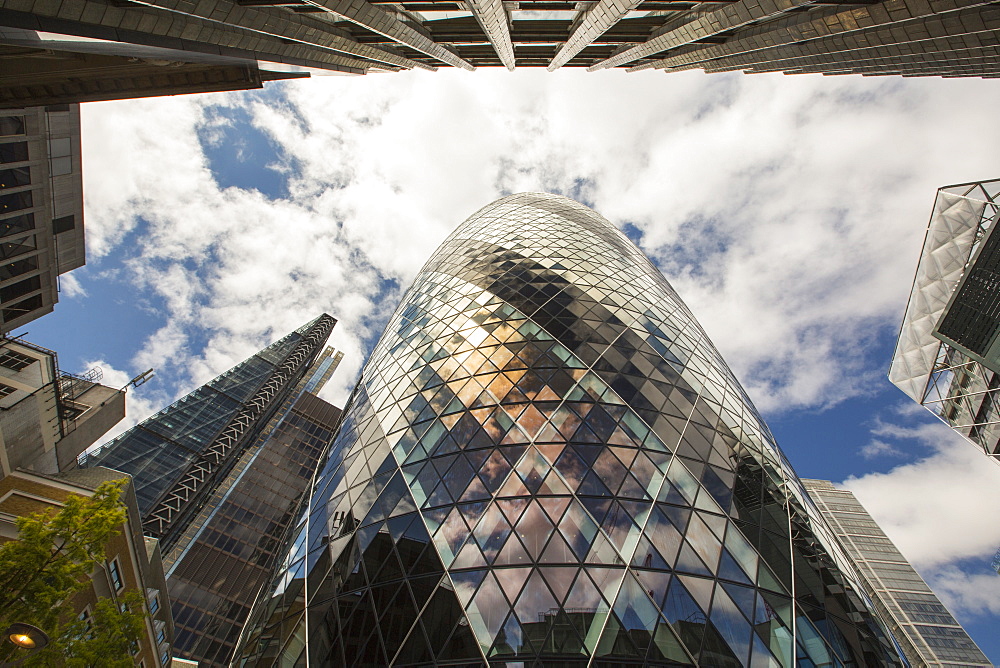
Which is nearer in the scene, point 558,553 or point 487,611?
point 487,611

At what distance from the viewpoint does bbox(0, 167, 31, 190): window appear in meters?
17.0

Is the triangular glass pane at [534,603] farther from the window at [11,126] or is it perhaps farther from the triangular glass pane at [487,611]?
the window at [11,126]

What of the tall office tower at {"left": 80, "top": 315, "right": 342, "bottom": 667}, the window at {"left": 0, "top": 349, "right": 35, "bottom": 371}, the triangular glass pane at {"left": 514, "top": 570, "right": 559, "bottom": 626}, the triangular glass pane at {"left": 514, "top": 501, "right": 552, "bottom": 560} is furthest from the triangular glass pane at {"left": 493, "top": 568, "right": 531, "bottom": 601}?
the tall office tower at {"left": 80, "top": 315, "right": 342, "bottom": 667}

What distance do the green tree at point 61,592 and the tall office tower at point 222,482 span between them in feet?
76.1

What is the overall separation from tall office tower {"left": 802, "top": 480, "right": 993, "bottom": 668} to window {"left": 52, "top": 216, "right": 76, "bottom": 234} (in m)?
75.2

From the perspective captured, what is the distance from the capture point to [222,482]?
50250 mm

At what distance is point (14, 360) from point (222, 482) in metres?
39.9

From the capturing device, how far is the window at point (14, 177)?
55.9 feet

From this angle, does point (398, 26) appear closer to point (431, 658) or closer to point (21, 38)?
point (21, 38)

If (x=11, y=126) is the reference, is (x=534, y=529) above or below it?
below

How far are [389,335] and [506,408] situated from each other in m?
13.8

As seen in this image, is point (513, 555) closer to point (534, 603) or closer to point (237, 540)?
point (534, 603)

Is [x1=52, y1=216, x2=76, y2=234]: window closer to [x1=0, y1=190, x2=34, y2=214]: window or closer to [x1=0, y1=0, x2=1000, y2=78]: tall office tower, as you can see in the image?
[x1=0, y1=190, x2=34, y2=214]: window

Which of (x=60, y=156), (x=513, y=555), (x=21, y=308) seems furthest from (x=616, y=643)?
(x=60, y=156)
